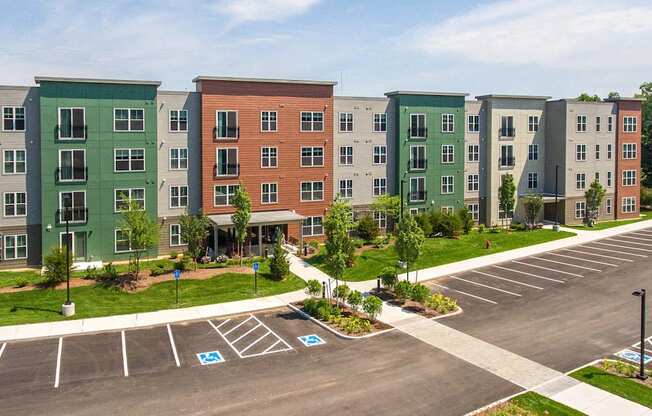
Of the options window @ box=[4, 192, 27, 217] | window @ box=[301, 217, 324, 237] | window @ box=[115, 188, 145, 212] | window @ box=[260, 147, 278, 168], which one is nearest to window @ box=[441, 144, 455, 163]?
window @ box=[301, 217, 324, 237]

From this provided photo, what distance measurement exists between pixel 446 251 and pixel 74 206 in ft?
88.9

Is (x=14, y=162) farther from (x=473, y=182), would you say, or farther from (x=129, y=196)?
(x=473, y=182)

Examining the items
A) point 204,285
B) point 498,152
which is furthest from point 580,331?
point 498,152

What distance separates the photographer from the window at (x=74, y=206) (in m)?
40.2

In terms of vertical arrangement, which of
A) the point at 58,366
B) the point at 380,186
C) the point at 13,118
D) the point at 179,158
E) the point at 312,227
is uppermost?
the point at 13,118

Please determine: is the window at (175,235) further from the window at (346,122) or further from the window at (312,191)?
the window at (346,122)

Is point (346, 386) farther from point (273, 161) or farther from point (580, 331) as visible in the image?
point (273, 161)

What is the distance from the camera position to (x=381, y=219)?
51.5 metres

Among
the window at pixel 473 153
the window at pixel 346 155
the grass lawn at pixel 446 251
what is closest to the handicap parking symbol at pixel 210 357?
the grass lawn at pixel 446 251

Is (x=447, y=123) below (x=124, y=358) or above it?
above

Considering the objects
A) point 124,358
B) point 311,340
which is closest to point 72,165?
point 124,358

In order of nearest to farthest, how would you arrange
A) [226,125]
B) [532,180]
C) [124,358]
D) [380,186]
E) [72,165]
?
[124,358] → [72,165] → [226,125] → [380,186] → [532,180]

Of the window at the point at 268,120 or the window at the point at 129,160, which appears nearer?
the window at the point at 129,160

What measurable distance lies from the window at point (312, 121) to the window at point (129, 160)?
504 inches
